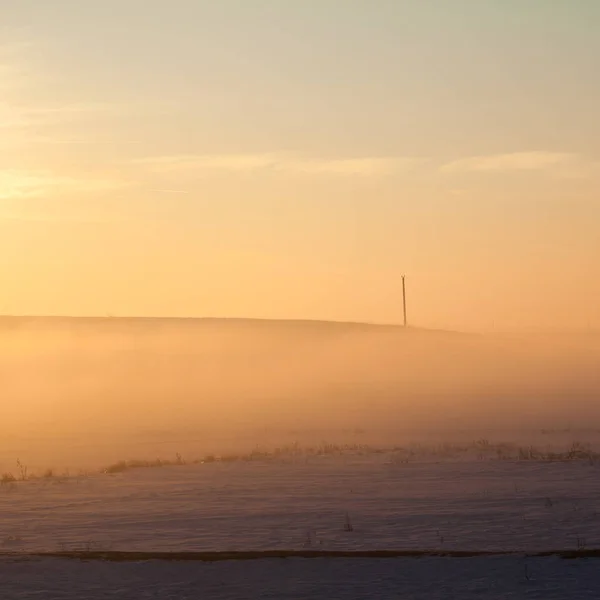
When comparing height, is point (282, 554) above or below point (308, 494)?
above

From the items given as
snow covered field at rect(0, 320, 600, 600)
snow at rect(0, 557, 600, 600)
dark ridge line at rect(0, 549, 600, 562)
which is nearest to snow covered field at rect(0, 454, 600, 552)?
snow covered field at rect(0, 320, 600, 600)

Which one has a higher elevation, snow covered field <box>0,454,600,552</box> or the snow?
the snow

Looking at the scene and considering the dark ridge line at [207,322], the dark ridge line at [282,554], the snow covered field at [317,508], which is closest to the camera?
the dark ridge line at [282,554]

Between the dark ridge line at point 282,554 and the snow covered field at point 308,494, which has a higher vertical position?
the dark ridge line at point 282,554

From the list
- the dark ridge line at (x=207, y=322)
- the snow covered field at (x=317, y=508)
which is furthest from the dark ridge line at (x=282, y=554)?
the dark ridge line at (x=207, y=322)

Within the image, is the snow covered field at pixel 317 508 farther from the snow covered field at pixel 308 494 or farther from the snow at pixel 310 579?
the snow at pixel 310 579

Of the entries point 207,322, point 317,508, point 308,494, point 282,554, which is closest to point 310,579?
point 282,554

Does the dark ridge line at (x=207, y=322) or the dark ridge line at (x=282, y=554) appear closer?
the dark ridge line at (x=282, y=554)

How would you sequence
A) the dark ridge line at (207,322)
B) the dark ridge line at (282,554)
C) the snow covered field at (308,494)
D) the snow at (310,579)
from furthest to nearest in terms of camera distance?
1. the dark ridge line at (207,322)
2. the dark ridge line at (282,554)
3. the snow covered field at (308,494)
4. the snow at (310,579)

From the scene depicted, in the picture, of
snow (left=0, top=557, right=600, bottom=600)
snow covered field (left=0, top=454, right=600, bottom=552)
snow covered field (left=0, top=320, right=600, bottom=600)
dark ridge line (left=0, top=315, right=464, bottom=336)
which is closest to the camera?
snow (left=0, top=557, right=600, bottom=600)

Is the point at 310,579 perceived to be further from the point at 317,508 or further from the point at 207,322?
the point at 207,322

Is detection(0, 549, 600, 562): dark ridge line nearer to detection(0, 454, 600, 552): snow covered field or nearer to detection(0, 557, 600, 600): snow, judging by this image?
detection(0, 557, 600, 600): snow

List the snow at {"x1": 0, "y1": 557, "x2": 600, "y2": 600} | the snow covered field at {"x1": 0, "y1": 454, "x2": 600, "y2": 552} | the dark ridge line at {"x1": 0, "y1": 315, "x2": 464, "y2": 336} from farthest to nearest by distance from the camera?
the dark ridge line at {"x1": 0, "y1": 315, "x2": 464, "y2": 336} → the snow covered field at {"x1": 0, "y1": 454, "x2": 600, "y2": 552} → the snow at {"x1": 0, "y1": 557, "x2": 600, "y2": 600}

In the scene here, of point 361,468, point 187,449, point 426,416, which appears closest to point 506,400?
point 426,416
